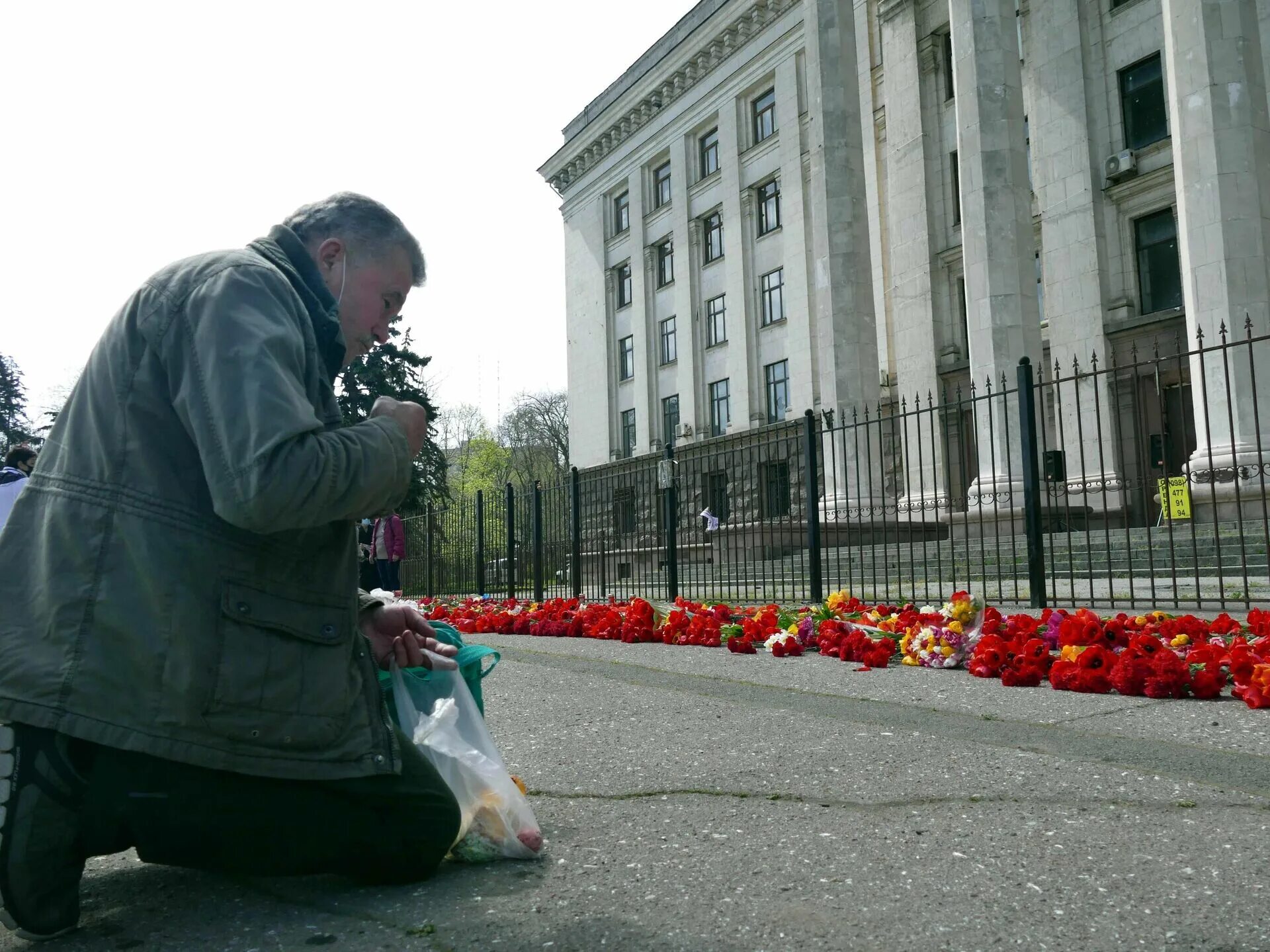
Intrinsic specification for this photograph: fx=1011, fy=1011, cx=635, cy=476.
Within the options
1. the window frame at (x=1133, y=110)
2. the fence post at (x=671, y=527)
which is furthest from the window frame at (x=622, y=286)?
the fence post at (x=671, y=527)

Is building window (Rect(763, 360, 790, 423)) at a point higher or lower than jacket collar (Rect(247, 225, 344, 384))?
higher

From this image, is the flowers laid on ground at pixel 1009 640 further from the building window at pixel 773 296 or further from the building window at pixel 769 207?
the building window at pixel 769 207

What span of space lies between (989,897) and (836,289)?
65.9 ft

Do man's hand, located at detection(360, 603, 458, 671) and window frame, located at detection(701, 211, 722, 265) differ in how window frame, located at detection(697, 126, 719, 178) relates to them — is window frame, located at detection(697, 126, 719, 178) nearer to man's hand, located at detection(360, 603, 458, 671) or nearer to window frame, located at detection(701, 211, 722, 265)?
window frame, located at detection(701, 211, 722, 265)

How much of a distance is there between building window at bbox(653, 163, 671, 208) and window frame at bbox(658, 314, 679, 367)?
4149mm

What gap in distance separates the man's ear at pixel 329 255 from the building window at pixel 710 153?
31.9 meters

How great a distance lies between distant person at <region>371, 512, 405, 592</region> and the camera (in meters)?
17.0

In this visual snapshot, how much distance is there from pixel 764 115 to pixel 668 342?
8.14 meters

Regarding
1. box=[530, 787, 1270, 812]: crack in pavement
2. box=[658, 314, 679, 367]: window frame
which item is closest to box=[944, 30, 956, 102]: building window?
box=[658, 314, 679, 367]: window frame

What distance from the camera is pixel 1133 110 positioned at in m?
21.0

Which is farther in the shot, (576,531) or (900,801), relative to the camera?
(576,531)

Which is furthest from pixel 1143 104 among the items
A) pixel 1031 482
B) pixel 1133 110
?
pixel 1031 482

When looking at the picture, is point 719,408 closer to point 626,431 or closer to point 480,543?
point 626,431

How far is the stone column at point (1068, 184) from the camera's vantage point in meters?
20.7
